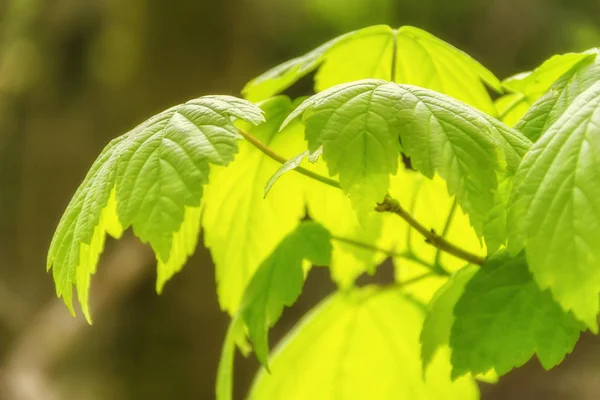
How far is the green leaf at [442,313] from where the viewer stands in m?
0.56

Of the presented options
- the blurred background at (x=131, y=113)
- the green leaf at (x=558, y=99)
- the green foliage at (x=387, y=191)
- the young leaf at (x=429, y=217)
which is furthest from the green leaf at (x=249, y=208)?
the blurred background at (x=131, y=113)

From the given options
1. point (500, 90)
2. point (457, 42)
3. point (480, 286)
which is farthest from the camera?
point (457, 42)

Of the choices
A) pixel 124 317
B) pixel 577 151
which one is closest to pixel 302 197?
pixel 577 151

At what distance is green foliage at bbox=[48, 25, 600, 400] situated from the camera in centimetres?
41

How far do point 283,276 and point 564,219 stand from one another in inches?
10.8

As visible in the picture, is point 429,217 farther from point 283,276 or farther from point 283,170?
point 283,170

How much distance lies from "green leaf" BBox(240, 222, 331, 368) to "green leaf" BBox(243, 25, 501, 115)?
0.52ft

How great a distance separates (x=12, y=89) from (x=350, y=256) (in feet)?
6.86

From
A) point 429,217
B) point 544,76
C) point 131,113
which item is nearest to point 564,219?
point 544,76

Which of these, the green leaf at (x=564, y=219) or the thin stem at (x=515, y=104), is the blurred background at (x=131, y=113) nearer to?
the thin stem at (x=515, y=104)

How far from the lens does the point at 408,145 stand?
435mm

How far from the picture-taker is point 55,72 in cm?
243

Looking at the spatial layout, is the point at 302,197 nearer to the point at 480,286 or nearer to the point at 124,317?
the point at 480,286

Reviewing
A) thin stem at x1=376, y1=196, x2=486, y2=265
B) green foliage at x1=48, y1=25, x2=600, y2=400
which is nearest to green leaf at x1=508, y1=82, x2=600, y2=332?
green foliage at x1=48, y1=25, x2=600, y2=400
